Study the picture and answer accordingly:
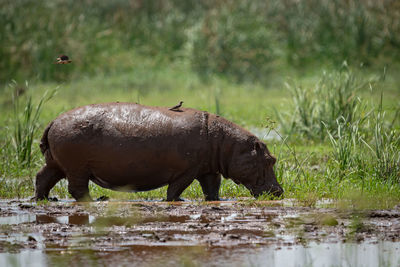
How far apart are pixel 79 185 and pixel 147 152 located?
843 mm

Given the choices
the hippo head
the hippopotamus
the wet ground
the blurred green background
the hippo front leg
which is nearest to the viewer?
the wet ground

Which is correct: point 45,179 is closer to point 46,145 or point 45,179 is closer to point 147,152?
point 46,145

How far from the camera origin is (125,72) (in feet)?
69.5

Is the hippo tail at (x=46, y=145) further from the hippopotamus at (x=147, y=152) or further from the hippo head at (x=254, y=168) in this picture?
the hippo head at (x=254, y=168)

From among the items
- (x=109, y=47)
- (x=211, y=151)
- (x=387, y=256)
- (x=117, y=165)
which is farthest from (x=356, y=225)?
(x=109, y=47)

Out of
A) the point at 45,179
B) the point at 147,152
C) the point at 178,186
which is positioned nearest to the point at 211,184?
the point at 178,186

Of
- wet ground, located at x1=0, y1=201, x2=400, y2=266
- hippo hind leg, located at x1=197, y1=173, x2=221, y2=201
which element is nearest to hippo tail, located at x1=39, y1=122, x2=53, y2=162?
wet ground, located at x1=0, y1=201, x2=400, y2=266

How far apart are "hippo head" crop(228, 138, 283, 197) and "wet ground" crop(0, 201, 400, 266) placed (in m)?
0.46

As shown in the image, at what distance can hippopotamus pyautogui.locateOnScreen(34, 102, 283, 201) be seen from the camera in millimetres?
8492

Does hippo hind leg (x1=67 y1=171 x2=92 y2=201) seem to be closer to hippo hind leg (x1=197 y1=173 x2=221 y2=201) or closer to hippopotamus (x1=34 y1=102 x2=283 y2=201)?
hippopotamus (x1=34 y1=102 x2=283 y2=201)

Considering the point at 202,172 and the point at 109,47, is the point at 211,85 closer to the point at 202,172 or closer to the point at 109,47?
the point at 109,47

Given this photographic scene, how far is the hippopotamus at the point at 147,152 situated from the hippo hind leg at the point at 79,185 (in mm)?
10

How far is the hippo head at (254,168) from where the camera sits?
8781mm

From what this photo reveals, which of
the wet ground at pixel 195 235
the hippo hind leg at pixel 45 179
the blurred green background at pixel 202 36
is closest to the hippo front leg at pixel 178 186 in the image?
the wet ground at pixel 195 235
